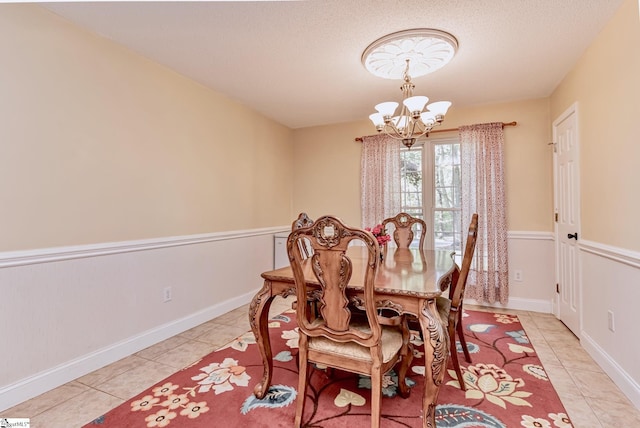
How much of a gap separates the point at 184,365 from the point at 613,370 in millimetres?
2930

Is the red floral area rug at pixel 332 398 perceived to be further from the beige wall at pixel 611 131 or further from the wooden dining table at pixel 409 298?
the beige wall at pixel 611 131

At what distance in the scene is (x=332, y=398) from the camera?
175 cm

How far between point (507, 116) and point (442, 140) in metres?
0.73

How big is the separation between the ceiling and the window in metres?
0.78

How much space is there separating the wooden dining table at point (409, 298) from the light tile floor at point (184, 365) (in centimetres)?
84

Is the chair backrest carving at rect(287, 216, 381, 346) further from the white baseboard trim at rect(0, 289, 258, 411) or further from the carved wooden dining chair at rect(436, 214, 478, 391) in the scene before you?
the white baseboard trim at rect(0, 289, 258, 411)

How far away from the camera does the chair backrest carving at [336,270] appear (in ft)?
4.27

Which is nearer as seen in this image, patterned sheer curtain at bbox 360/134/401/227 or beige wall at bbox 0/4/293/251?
beige wall at bbox 0/4/293/251

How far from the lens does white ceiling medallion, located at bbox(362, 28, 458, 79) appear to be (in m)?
2.09

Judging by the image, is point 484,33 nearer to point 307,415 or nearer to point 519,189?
point 519,189

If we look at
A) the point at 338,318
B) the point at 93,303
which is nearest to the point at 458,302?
the point at 338,318

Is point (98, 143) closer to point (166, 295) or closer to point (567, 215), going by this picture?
point (166, 295)

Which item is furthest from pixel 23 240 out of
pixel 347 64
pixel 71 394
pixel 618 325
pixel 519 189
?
pixel 519 189

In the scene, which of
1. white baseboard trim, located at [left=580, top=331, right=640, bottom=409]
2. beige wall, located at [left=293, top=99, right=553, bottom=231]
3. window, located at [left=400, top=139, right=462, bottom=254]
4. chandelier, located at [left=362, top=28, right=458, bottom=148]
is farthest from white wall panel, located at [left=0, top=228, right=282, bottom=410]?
white baseboard trim, located at [left=580, top=331, right=640, bottom=409]
